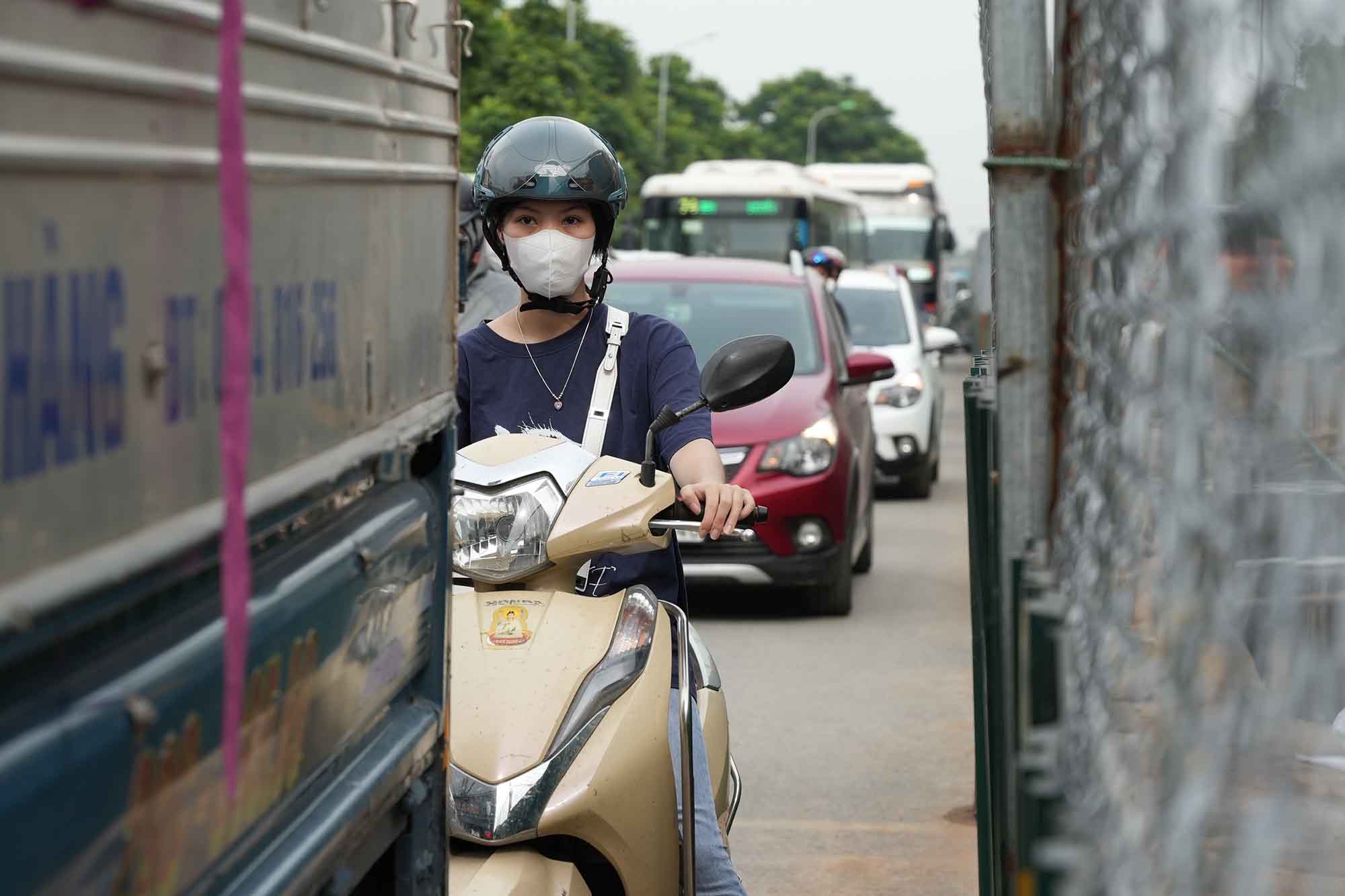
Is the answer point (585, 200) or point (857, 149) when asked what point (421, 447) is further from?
point (857, 149)

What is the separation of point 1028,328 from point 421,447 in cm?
105

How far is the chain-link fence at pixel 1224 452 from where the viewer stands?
0.83 meters

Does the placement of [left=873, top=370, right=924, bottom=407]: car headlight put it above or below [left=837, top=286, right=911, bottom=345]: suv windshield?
below

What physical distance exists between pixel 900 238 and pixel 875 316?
28575 mm

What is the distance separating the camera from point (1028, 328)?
1908 millimetres

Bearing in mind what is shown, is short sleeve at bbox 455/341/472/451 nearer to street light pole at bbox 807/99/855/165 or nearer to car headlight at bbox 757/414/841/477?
car headlight at bbox 757/414/841/477

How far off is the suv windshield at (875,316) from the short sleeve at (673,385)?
39.9ft

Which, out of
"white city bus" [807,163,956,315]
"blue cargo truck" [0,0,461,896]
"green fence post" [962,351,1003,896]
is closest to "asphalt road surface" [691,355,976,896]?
"green fence post" [962,351,1003,896]

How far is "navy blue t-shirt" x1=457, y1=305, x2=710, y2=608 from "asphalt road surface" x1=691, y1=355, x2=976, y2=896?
1.88 metres

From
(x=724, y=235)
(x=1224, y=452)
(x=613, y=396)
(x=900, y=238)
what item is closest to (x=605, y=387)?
(x=613, y=396)

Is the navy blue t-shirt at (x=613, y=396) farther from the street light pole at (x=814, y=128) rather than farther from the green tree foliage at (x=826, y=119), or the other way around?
the green tree foliage at (x=826, y=119)

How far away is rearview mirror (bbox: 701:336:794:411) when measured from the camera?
128 inches

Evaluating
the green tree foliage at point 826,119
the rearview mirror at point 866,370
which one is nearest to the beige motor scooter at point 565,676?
the rearview mirror at point 866,370

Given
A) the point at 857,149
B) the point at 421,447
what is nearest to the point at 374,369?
the point at 421,447
